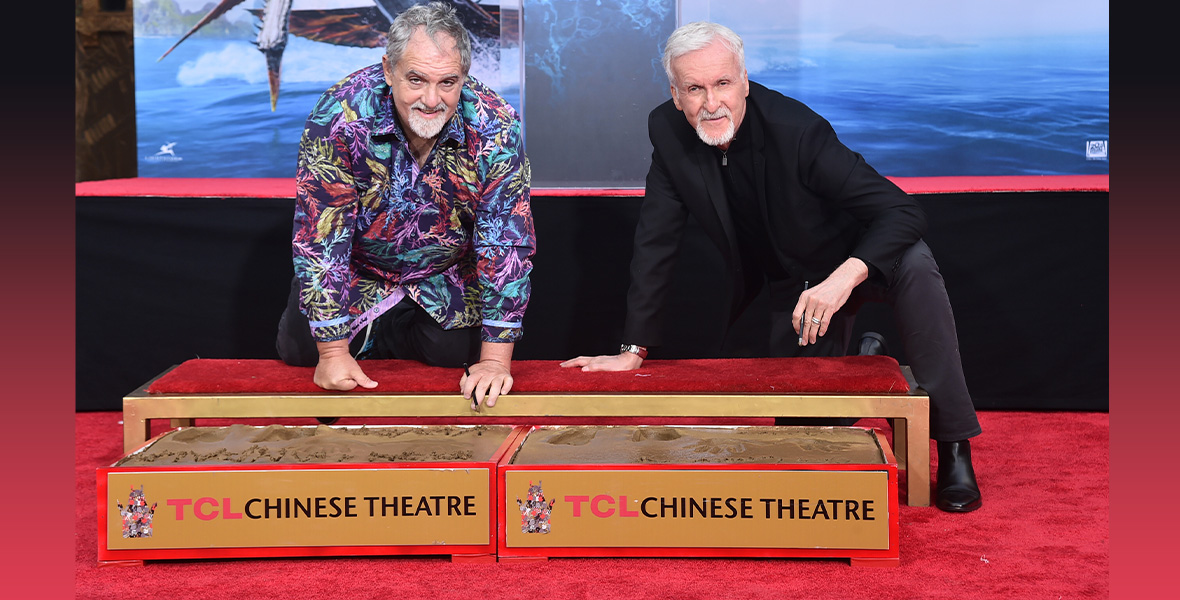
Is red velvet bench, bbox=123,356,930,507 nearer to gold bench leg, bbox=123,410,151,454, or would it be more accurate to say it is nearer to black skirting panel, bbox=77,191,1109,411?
gold bench leg, bbox=123,410,151,454

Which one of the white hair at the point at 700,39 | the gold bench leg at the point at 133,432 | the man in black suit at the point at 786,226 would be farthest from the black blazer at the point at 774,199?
the gold bench leg at the point at 133,432

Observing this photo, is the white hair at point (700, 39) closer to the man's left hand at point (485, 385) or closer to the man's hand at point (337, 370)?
the man's left hand at point (485, 385)

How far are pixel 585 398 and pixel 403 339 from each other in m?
0.60

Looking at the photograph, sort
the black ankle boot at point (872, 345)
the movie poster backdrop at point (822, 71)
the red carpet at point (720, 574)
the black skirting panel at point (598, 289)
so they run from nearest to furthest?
the red carpet at point (720, 574) → the black ankle boot at point (872, 345) → the black skirting panel at point (598, 289) → the movie poster backdrop at point (822, 71)

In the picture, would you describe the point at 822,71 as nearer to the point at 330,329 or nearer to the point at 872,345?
the point at 872,345

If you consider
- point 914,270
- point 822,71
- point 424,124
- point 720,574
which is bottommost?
point 720,574

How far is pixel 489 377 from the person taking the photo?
76.5 inches

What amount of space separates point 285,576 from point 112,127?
→ 10.5 feet

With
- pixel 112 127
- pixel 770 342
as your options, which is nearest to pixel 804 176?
pixel 770 342

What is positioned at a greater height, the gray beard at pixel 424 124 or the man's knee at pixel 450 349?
the gray beard at pixel 424 124

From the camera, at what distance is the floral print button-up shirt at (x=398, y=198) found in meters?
1.96

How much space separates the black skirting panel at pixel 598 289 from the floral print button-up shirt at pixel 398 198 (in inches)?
27.6

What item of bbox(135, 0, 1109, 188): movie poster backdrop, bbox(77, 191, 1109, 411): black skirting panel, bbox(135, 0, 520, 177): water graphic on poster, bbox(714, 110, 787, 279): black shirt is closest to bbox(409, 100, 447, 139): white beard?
bbox(714, 110, 787, 279): black shirt

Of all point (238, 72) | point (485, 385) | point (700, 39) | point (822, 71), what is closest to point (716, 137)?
point (700, 39)
